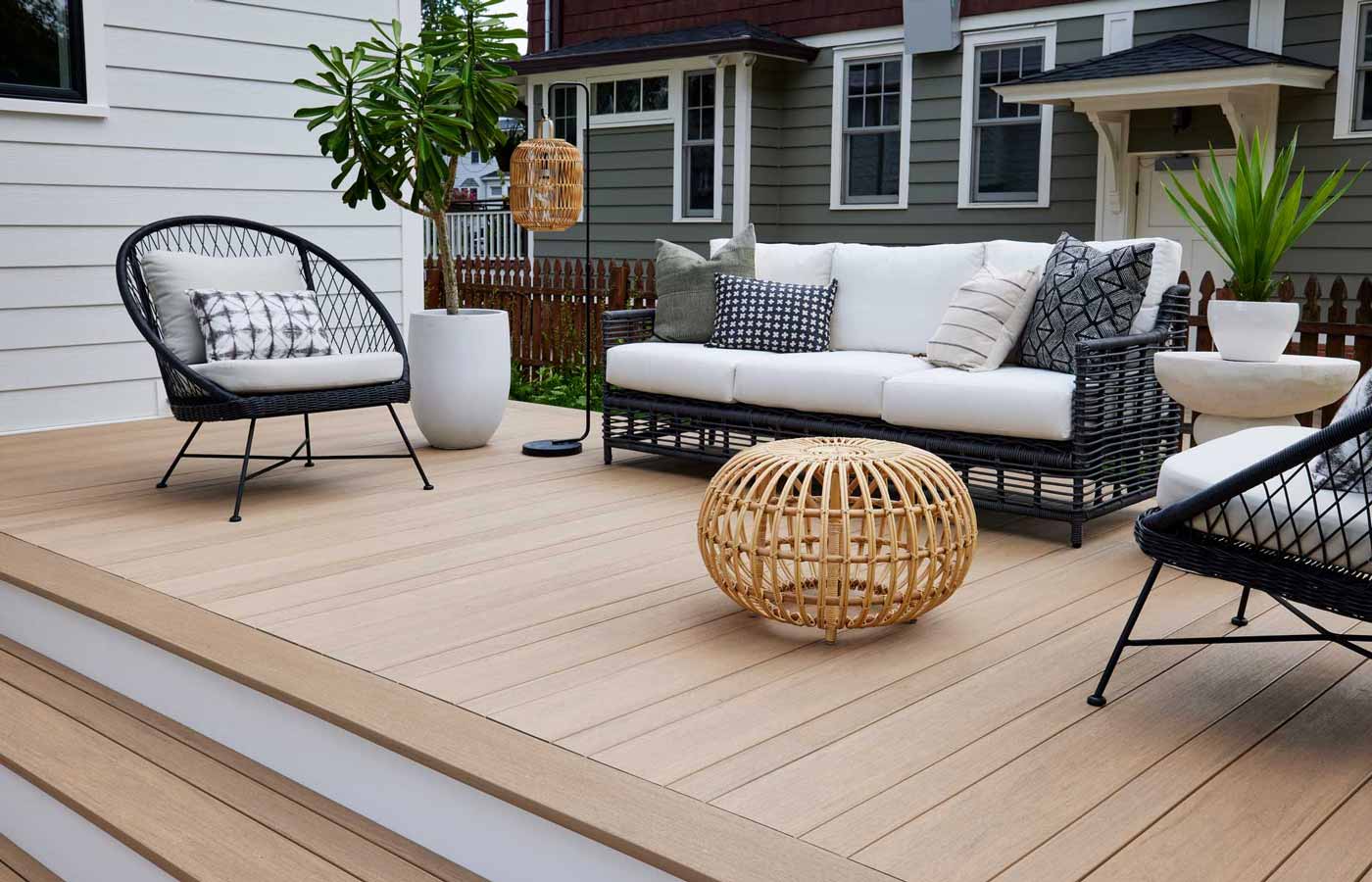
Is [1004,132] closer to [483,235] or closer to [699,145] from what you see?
[699,145]

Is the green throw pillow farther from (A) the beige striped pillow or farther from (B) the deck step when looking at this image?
(B) the deck step

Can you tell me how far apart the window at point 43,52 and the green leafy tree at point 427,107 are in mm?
1524

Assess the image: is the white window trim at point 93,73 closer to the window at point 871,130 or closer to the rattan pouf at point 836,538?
the rattan pouf at point 836,538

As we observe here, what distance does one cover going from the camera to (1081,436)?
3.76 m

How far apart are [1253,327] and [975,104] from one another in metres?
6.35

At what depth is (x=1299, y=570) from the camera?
232cm

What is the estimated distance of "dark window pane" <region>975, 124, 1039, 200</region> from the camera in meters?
9.35

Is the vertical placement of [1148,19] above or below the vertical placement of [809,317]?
above

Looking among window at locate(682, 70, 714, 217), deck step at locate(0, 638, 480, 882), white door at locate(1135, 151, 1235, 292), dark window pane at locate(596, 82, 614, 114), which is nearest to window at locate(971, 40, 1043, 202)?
white door at locate(1135, 151, 1235, 292)

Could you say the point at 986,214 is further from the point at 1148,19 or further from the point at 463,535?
the point at 463,535

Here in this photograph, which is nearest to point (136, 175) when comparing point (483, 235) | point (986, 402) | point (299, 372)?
point (299, 372)

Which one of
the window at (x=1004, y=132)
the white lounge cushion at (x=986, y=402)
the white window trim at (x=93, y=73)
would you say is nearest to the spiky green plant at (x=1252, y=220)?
the white lounge cushion at (x=986, y=402)

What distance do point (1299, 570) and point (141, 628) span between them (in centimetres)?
251

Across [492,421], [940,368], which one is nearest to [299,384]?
[492,421]
